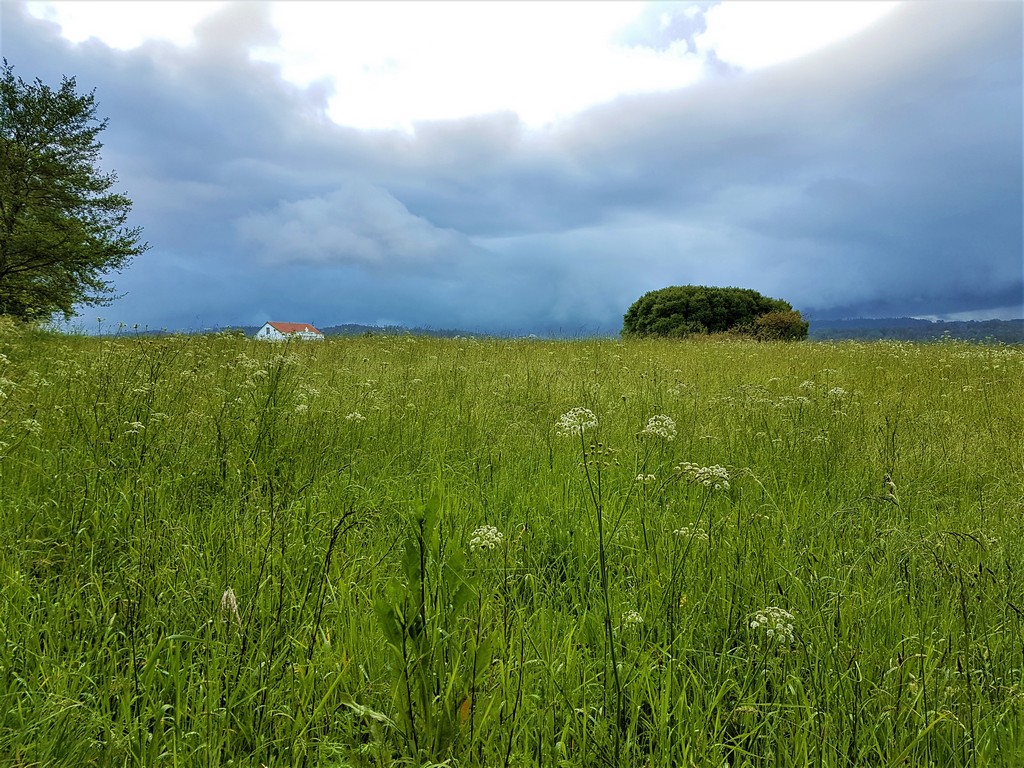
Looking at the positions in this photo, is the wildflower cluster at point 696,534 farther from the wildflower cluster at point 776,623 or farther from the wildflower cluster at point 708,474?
the wildflower cluster at point 776,623

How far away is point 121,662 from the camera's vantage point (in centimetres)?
201

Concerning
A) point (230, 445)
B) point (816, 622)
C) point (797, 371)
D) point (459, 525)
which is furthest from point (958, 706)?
point (797, 371)

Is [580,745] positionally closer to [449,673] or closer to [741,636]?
[449,673]

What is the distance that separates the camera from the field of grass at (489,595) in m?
1.68

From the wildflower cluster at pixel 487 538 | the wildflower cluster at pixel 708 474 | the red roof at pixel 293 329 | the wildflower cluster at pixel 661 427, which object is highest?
the red roof at pixel 293 329

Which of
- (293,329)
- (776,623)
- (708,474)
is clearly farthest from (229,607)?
(293,329)

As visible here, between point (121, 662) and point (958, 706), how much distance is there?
312 centimetres

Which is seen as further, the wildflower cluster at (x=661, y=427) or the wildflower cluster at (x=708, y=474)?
the wildflower cluster at (x=661, y=427)

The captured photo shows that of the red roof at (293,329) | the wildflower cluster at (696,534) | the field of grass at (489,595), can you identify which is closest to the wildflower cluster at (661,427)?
the field of grass at (489,595)

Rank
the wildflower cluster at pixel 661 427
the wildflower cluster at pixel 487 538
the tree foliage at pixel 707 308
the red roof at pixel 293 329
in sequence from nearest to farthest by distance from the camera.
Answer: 1. the wildflower cluster at pixel 487 538
2. the wildflower cluster at pixel 661 427
3. the red roof at pixel 293 329
4. the tree foliage at pixel 707 308

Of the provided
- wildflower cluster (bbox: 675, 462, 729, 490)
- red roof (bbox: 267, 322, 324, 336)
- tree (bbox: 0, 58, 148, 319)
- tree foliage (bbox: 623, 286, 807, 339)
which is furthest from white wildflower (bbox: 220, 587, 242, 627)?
tree foliage (bbox: 623, 286, 807, 339)

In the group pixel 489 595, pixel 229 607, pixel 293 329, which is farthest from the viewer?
pixel 293 329

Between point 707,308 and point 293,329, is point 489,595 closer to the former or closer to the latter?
point 293,329

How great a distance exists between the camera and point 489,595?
2.23m
